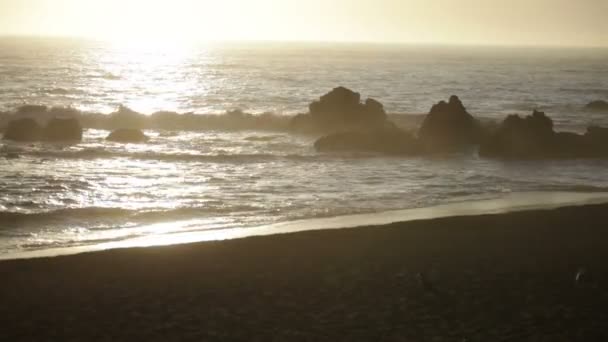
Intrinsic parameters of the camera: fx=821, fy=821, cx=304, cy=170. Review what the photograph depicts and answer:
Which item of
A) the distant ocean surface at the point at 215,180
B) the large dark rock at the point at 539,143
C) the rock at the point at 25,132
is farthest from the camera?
the rock at the point at 25,132

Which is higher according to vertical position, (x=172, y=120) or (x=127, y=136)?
(x=127, y=136)

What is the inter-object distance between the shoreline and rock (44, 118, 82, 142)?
2067cm

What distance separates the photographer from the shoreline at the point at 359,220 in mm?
18362

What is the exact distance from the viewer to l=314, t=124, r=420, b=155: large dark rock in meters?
36.3

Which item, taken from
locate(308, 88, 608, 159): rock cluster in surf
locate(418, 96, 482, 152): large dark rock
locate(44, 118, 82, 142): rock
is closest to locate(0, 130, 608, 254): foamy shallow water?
locate(44, 118, 82, 142): rock

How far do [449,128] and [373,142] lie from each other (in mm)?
4963

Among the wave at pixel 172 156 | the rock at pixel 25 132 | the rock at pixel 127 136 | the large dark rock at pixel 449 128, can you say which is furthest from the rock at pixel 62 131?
the large dark rock at pixel 449 128

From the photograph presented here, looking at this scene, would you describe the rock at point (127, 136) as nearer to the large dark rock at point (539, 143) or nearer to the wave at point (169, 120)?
the wave at point (169, 120)

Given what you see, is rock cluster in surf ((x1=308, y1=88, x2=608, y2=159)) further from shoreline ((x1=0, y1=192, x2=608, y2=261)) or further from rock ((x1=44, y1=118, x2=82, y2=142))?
rock ((x1=44, y1=118, x2=82, y2=142))

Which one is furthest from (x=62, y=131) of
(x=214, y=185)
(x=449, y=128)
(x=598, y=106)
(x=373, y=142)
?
(x=598, y=106)

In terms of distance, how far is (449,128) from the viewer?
130 feet

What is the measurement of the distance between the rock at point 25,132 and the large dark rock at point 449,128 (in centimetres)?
1849

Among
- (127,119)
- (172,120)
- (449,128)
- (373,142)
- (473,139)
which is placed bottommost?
(172,120)

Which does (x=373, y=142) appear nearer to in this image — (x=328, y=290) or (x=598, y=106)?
(x=328, y=290)
